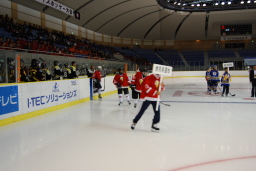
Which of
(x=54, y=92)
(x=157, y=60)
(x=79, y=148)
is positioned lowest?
(x=79, y=148)

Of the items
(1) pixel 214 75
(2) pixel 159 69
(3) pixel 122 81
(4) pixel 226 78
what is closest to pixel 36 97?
(3) pixel 122 81

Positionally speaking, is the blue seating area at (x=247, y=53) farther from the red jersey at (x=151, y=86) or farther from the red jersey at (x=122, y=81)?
the red jersey at (x=151, y=86)

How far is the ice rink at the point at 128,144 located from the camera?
140 inches

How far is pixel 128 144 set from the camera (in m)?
4.59

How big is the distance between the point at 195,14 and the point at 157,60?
27.3 ft

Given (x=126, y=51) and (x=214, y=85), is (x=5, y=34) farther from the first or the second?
(x=126, y=51)

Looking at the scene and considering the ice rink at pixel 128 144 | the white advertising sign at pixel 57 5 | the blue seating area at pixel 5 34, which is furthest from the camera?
the white advertising sign at pixel 57 5

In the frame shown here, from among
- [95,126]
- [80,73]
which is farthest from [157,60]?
[95,126]

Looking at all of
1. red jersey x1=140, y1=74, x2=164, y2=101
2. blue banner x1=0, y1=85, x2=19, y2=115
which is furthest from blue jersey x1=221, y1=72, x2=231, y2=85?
blue banner x1=0, y1=85, x2=19, y2=115

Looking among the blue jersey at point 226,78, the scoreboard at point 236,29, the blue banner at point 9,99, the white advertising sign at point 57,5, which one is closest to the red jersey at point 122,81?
the blue banner at point 9,99

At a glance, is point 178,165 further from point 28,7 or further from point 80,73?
→ point 28,7

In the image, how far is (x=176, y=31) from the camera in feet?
124

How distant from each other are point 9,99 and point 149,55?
3074 cm

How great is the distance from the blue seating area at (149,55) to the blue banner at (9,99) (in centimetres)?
2872
